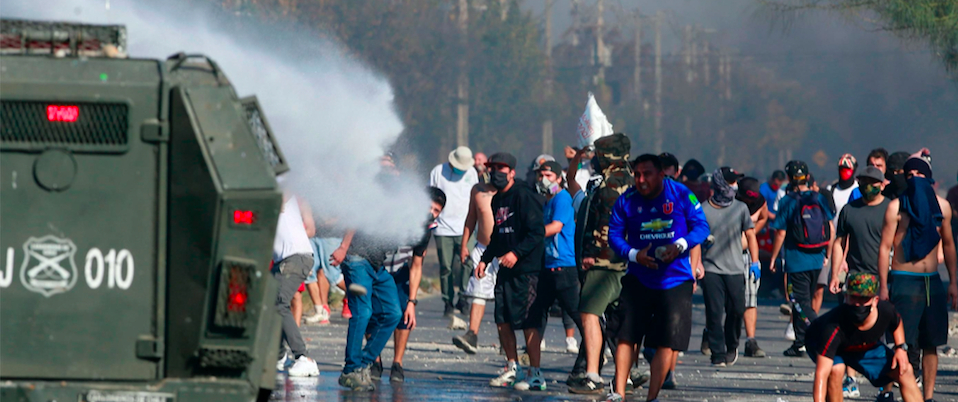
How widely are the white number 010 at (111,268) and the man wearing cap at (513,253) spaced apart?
5.51 meters

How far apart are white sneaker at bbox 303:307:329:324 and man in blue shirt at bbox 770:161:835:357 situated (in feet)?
16.7

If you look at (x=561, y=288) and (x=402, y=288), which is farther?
(x=561, y=288)

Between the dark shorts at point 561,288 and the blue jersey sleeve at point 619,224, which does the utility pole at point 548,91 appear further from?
the blue jersey sleeve at point 619,224

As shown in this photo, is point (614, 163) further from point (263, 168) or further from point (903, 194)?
point (263, 168)

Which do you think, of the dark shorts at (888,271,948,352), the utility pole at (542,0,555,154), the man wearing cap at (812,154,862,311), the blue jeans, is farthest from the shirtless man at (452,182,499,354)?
the utility pole at (542,0,555,154)

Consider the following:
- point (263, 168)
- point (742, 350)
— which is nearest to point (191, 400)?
point (263, 168)

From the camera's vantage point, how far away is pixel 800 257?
43.0 ft

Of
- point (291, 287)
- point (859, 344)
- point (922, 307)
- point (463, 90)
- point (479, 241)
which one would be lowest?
point (463, 90)

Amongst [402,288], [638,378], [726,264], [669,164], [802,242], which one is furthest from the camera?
[802,242]

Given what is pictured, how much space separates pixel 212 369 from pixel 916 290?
5787 mm

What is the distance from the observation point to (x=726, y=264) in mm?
12461

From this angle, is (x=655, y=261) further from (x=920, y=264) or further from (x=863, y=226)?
(x=863, y=226)

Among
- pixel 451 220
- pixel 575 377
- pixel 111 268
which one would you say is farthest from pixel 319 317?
pixel 111 268

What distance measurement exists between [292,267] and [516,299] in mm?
1823
